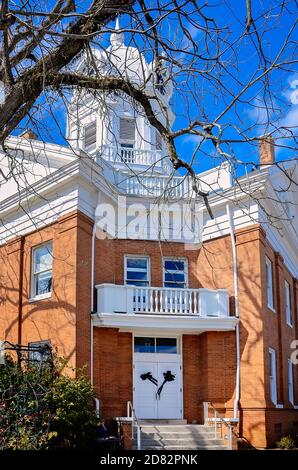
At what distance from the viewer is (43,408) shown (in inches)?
559

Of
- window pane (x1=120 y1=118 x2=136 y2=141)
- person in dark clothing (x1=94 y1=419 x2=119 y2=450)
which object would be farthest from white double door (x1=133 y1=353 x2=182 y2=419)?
window pane (x1=120 y1=118 x2=136 y2=141)

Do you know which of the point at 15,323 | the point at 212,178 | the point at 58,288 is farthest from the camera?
the point at 212,178

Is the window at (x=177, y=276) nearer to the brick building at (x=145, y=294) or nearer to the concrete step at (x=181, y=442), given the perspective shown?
the brick building at (x=145, y=294)

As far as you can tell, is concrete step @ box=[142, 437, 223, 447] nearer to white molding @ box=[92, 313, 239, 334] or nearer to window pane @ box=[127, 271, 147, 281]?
white molding @ box=[92, 313, 239, 334]

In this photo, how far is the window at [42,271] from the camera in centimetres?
1955

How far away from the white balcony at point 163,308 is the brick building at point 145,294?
4 cm

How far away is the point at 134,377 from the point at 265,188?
748 centimetres

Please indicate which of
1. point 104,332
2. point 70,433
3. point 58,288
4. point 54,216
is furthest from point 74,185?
point 70,433

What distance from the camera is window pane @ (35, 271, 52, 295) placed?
19.5 metres

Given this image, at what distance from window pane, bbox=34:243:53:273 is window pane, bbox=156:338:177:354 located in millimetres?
4521

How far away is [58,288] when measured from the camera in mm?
18641

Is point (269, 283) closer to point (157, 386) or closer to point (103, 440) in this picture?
point (157, 386)

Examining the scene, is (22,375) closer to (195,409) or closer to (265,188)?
(195,409)

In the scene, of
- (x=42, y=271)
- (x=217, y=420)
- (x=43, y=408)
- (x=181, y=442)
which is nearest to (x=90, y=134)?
(x=42, y=271)
